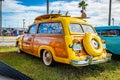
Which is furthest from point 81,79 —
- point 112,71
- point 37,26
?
point 37,26

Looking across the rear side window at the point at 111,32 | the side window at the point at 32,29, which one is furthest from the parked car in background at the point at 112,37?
the side window at the point at 32,29

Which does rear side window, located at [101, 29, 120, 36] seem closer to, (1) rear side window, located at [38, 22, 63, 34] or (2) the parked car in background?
(2) the parked car in background

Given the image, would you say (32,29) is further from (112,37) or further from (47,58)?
(112,37)

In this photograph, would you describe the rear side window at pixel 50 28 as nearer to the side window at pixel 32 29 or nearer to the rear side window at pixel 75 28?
the rear side window at pixel 75 28

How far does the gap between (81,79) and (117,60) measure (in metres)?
3.46

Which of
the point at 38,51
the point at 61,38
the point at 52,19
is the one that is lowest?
the point at 38,51

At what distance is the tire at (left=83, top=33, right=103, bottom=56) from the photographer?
24.1 feet

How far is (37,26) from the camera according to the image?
30.1ft

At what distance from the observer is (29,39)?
9.60 metres

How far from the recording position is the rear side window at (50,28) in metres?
7.85

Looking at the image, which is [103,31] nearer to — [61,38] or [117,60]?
[117,60]

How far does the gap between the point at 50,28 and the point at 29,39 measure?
1641 mm

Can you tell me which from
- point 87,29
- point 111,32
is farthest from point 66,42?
point 111,32

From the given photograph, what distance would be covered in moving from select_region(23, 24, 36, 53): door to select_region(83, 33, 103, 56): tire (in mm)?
2651
